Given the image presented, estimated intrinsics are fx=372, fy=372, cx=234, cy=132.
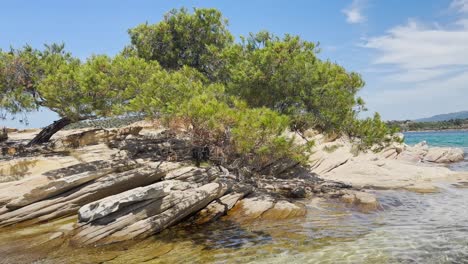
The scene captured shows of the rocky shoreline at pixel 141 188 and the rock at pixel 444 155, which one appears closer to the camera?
the rocky shoreline at pixel 141 188

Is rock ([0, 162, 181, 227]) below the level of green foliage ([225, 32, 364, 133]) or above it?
below

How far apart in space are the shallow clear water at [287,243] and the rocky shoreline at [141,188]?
771 mm

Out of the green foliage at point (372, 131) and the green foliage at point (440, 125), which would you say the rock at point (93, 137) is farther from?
the green foliage at point (440, 125)

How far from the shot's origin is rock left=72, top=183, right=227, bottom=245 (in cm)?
1328

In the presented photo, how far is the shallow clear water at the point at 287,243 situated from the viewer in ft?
37.9

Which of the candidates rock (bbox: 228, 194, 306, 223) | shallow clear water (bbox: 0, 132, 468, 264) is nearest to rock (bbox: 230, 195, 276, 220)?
rock (bbox: 228, 194, 306, 223)

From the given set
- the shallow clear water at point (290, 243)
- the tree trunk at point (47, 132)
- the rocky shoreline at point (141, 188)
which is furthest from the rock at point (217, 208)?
the tree trunk at point (47, 132)

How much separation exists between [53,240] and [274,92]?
1374cm

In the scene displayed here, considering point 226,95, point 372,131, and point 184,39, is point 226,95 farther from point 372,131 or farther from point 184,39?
point 184,39

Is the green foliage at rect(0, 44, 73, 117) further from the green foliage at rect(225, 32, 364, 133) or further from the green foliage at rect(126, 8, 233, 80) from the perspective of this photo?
the green foliage at rect(225, 32, 364, 133)

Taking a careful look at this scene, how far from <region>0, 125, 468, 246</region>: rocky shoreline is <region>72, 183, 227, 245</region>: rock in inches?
1.4

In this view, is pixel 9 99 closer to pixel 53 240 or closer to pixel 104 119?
pixel 104 119

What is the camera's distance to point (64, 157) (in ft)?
70.5

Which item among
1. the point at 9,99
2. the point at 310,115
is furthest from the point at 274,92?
the point at 9,99
